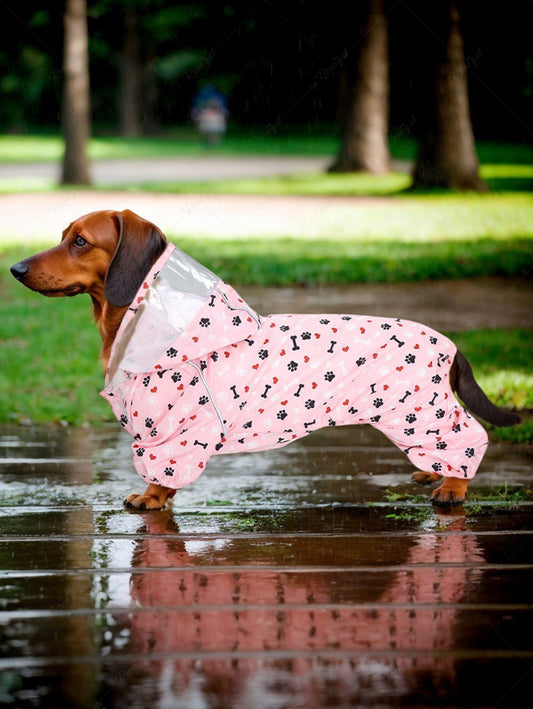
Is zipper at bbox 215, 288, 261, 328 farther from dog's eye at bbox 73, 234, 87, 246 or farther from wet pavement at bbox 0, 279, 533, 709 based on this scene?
wet pavement at bbox 0, 279, 533, 709

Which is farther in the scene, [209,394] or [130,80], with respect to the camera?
[130,80]

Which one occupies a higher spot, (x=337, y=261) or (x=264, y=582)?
(x=337, y=261)

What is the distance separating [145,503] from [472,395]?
155 centimetres

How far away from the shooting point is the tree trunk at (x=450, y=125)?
19.2m

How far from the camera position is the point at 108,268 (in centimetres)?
433

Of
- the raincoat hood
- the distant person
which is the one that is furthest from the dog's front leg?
the distant person

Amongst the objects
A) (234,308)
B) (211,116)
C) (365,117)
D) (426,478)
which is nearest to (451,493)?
(426,478)

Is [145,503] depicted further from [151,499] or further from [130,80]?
[130,80]

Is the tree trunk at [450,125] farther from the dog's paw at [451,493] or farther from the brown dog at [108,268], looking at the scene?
the brown dog at [108,268]

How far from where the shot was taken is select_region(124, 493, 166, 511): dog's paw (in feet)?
14.6

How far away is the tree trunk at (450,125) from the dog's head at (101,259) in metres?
16.0

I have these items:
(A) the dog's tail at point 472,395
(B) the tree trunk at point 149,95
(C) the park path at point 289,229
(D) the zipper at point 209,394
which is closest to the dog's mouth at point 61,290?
(D) the zipper at point 209,394

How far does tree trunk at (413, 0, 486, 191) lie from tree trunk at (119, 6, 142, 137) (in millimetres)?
28986

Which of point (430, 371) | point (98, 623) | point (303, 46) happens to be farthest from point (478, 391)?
point (303, 46)
